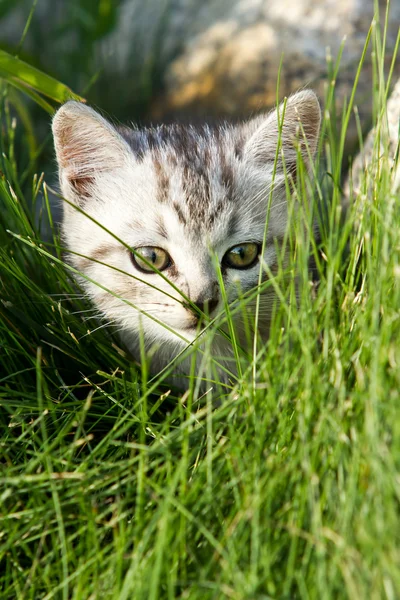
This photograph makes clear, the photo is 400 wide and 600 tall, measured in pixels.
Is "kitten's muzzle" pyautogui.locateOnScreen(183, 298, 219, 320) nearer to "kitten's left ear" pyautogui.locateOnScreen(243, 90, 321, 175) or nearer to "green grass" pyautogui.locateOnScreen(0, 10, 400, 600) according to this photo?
"green grass" pyautogui.locateOnScreen(0, 10, 400, 600)

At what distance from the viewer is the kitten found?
4.54ft

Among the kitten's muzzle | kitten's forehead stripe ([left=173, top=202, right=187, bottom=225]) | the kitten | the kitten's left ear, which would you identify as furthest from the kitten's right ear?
the kitten's muzzle

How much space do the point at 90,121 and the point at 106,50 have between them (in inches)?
78.0

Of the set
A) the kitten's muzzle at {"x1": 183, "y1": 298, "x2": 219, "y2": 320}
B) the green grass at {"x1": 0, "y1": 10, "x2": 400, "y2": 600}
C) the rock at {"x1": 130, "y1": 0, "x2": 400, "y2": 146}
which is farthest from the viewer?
the rock at {"x1": 130, "y1": 0, "x2": 400, "y2": 146}

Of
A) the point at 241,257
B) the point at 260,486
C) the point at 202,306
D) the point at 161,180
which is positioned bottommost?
the point at 260,486

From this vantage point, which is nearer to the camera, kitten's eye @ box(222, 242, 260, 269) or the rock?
kitten's eye @ box(222, 242, 260, 269)

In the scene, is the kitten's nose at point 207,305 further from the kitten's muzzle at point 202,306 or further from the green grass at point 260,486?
the green grass at point 260,486

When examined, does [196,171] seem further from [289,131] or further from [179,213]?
[289,131]

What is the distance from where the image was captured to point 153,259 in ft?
4.72

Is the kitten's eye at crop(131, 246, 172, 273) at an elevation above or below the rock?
below

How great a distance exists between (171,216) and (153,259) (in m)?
0.10

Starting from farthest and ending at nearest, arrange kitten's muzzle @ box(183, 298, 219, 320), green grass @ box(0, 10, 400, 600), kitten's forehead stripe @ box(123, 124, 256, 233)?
kitten's forehead stripe @ box(123, 124, 256, 233) → kitten's muzzle @ box(183, 298, 219, 320) → green grass @ box(0, 10, 400, 600)

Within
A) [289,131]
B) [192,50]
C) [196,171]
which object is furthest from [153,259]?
[192,50]

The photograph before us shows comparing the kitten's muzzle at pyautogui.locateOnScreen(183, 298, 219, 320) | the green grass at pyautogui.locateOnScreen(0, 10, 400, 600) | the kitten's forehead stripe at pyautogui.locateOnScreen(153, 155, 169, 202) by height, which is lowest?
the green grass at pyautogui.locateOnScreen(0, 10, 400, 600)
